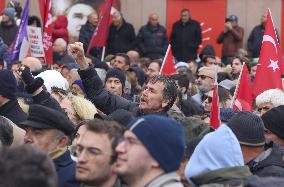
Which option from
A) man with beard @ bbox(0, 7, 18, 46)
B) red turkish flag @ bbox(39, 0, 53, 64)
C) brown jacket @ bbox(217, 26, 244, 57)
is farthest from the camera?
brown jacket @ bbox(217, 26, 244, 57)

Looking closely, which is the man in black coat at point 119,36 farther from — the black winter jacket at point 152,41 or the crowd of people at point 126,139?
the crowd of people at point 126,139

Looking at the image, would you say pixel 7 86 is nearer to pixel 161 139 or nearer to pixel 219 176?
pixel 219 176

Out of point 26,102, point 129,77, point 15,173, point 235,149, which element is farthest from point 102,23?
point 15,173

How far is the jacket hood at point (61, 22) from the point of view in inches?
894

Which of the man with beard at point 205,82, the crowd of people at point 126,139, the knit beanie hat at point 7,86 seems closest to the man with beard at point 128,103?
the crowd of people at point 126,139

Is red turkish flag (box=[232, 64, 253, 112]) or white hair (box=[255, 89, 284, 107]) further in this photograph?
red turkish flag (box=[232, 64, 253, 112])

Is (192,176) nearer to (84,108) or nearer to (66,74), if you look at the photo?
(84,108)

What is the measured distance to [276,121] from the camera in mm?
8586

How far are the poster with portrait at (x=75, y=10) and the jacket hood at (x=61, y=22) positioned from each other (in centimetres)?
102

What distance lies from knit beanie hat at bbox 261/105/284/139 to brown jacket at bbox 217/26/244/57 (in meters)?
15.5

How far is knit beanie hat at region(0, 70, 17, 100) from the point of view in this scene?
945cm

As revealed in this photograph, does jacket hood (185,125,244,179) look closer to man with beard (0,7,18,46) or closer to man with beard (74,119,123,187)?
man with beard (74,119,123,187)

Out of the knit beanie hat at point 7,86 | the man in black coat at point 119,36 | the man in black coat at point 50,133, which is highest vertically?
the man in black coat at point 50,133

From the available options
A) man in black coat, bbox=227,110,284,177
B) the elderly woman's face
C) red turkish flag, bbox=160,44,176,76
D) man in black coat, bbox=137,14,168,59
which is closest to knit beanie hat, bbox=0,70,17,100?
man in black coat, bbox=227,110,284,177
